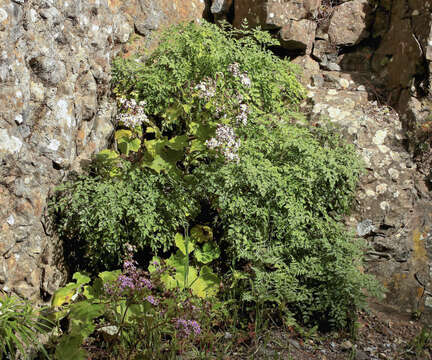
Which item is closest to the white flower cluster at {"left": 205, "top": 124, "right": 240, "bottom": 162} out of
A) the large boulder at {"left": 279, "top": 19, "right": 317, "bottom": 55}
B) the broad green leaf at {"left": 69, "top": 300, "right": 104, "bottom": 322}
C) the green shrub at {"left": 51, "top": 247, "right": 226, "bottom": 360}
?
the green shrub at {"left": 51, "top": 247, "right": 226, "bottom": 360}

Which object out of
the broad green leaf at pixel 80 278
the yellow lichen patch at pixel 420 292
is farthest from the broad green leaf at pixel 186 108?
the yellow lichen patch at pixel 420 292

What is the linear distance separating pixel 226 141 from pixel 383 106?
2300mm

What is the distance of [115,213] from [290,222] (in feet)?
4.41

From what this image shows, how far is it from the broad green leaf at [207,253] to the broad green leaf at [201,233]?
0.06m

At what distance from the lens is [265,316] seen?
3.54 meters

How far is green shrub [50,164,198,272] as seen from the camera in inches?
134

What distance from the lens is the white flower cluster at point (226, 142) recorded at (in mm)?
3611

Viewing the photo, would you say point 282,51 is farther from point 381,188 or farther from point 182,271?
point 182,271

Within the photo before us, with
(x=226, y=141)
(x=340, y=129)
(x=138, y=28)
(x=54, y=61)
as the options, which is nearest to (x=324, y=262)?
(x=226, y=141)

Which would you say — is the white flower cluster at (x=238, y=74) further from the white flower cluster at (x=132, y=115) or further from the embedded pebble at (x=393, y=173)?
the embedded pebble at (x=393, y=173)

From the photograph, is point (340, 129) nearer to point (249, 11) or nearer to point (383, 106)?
point (383, 106)

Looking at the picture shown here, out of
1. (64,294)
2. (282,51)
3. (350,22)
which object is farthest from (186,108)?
(350,22)

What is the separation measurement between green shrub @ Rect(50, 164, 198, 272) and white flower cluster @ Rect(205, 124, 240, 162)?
0.46 metres

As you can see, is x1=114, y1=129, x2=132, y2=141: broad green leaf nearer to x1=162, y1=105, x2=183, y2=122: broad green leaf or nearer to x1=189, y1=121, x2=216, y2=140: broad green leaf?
x1=162, y1=105, x2=183, y2=122: broad green leaf
